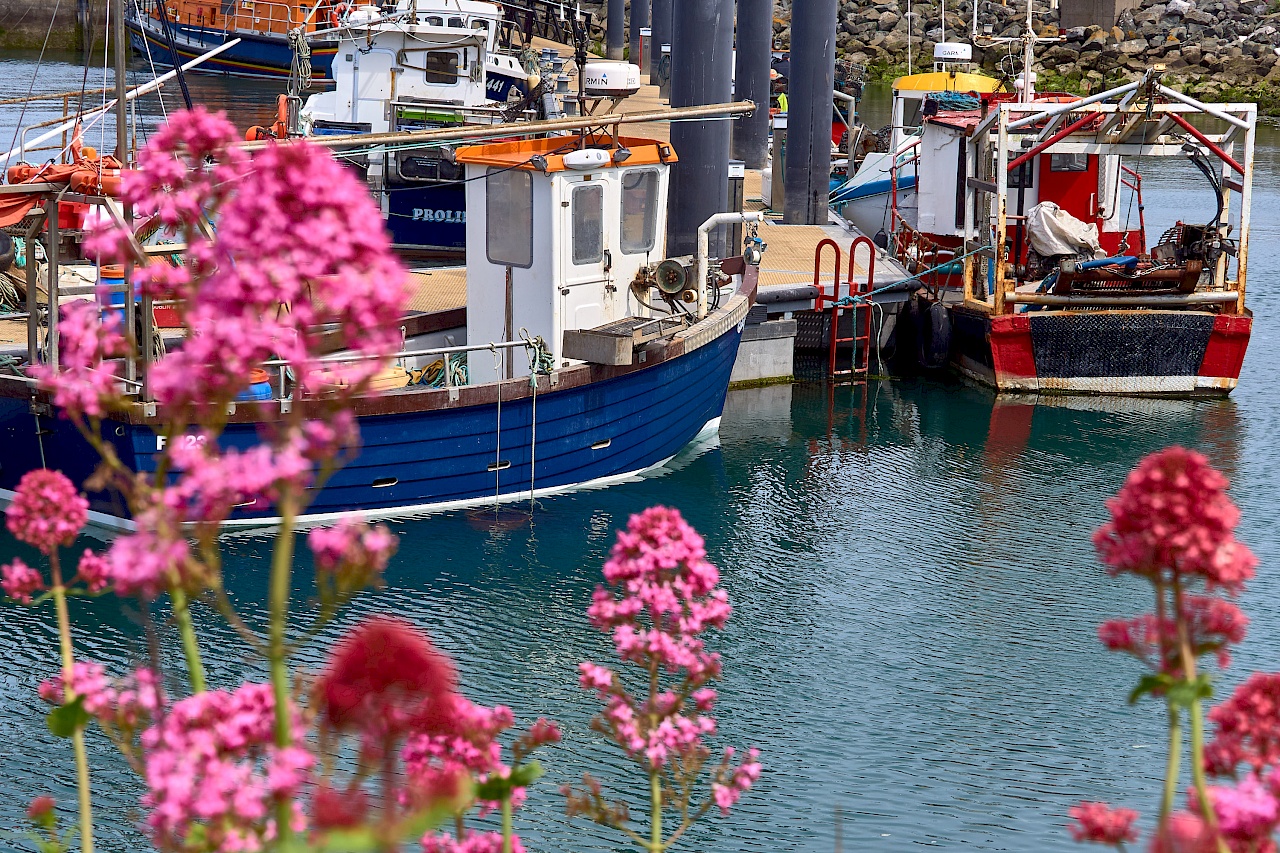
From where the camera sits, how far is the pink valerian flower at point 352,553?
8.19 ft

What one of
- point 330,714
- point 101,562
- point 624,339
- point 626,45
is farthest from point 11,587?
point 626,45

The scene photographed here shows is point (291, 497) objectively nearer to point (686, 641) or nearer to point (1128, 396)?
point (686, 641)

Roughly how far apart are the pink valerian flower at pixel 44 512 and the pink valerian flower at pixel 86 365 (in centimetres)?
64

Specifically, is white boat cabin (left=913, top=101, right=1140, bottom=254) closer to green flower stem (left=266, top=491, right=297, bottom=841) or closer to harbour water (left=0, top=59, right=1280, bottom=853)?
harbour water (left=0, top=59, right=1280, bottom=853)

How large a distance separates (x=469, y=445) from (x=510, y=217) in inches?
78.2

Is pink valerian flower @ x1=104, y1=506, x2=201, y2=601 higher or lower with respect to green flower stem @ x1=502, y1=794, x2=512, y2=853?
higher

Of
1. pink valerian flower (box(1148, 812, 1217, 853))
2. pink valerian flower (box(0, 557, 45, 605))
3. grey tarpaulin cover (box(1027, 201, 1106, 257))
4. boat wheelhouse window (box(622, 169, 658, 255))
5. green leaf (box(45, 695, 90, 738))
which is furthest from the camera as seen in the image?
grey tarpaulin cover (box(1027, 201, 1106, 257))

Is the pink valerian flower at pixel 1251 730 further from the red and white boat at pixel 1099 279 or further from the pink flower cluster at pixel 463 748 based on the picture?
the red and white boat at pixel 1099 279

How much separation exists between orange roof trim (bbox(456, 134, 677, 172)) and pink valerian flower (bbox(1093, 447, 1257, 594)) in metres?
10.1

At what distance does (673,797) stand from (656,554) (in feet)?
2.77

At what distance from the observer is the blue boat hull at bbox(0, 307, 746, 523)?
1148 centimetres

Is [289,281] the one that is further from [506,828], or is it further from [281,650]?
[506,828]

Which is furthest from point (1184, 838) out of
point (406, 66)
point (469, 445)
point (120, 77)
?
point (406, 66)

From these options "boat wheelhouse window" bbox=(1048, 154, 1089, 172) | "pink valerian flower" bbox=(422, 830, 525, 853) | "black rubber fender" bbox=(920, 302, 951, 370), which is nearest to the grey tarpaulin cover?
"black rubber fender" bbox=(920, 302, 951, 370)
